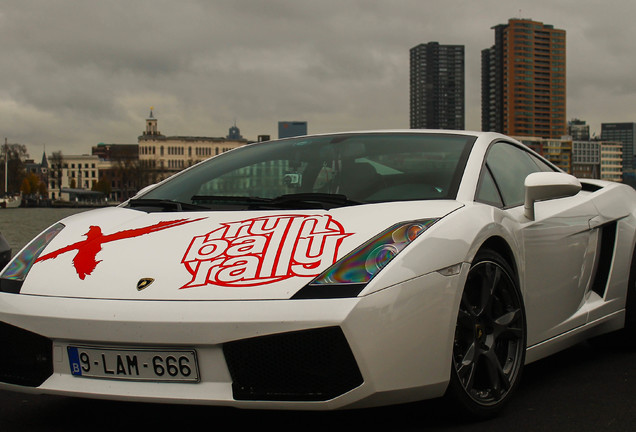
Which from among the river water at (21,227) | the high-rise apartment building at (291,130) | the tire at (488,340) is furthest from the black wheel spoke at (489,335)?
the high-rise apartment building at (291,130)

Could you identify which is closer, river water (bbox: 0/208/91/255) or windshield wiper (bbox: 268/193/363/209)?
windshield wiper (bbox: 268/193/363/209)

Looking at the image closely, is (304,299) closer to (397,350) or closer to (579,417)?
(397,350)

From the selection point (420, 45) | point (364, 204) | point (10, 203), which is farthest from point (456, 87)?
point (364, 204)

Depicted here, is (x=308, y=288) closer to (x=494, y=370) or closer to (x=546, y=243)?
(x=494, y=370)

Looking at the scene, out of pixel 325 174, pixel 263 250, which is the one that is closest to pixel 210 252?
pixel 263 250

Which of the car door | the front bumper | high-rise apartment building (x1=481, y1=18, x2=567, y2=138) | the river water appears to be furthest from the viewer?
high-rise apartment building (x1=481, y1=18, x2=567, y2=138)

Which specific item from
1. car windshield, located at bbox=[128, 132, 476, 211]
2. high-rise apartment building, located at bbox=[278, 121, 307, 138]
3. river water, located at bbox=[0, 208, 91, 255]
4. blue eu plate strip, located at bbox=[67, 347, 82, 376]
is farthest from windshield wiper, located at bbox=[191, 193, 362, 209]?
high-rise apartment building, located at bbox=[278, 121, 307, 138]

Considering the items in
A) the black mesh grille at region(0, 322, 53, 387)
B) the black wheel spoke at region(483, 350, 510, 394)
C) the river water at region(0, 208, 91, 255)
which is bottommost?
the river water at region(0, 208, 91, 255)

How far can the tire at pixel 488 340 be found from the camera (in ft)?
9.21

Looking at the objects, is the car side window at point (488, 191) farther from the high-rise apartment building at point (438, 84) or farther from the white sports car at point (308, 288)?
the high-rise apartment building at point (438, 84)

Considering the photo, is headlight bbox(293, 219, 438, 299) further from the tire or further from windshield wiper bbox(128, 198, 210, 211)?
windshield wiper bbox(128, 198, 210, 211)

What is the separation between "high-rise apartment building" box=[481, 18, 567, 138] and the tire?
571 feet

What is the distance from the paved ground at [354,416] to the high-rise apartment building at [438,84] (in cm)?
18330

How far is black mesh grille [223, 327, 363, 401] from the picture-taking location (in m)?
2.43
